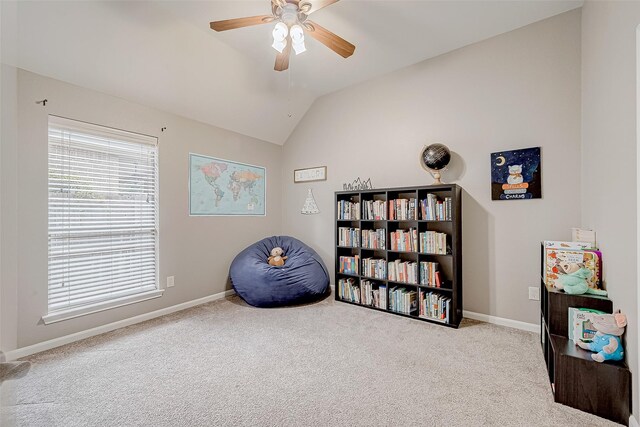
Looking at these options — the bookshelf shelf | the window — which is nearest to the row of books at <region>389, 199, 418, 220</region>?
the bookshelf shelf

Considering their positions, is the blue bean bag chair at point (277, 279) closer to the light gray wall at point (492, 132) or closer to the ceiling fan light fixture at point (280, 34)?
the light gray wall at point (492, 132)

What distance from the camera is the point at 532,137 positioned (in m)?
2.50

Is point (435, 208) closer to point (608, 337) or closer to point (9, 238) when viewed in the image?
point (608, 337)

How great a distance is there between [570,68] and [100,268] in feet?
14.9

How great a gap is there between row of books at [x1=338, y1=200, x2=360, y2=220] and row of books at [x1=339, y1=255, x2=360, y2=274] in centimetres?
50

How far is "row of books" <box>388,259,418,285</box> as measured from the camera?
2881 millimetres

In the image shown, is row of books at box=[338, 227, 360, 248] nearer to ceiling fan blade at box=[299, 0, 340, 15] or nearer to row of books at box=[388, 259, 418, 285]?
row of books at box=[388, 259, 418, 285]

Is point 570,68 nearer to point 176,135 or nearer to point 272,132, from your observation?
point 272,132

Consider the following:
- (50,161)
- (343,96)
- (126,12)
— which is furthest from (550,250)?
(50,161)

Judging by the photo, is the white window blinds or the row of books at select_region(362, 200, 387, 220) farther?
the row of books at select_region(362, 200, 387, 220)

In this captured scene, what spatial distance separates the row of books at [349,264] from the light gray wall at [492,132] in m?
0.98

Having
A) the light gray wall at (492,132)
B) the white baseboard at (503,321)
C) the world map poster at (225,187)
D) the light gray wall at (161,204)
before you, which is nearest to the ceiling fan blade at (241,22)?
the light gray wall at (161,204)

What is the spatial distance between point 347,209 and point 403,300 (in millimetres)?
1236

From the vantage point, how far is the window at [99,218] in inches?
90.6
